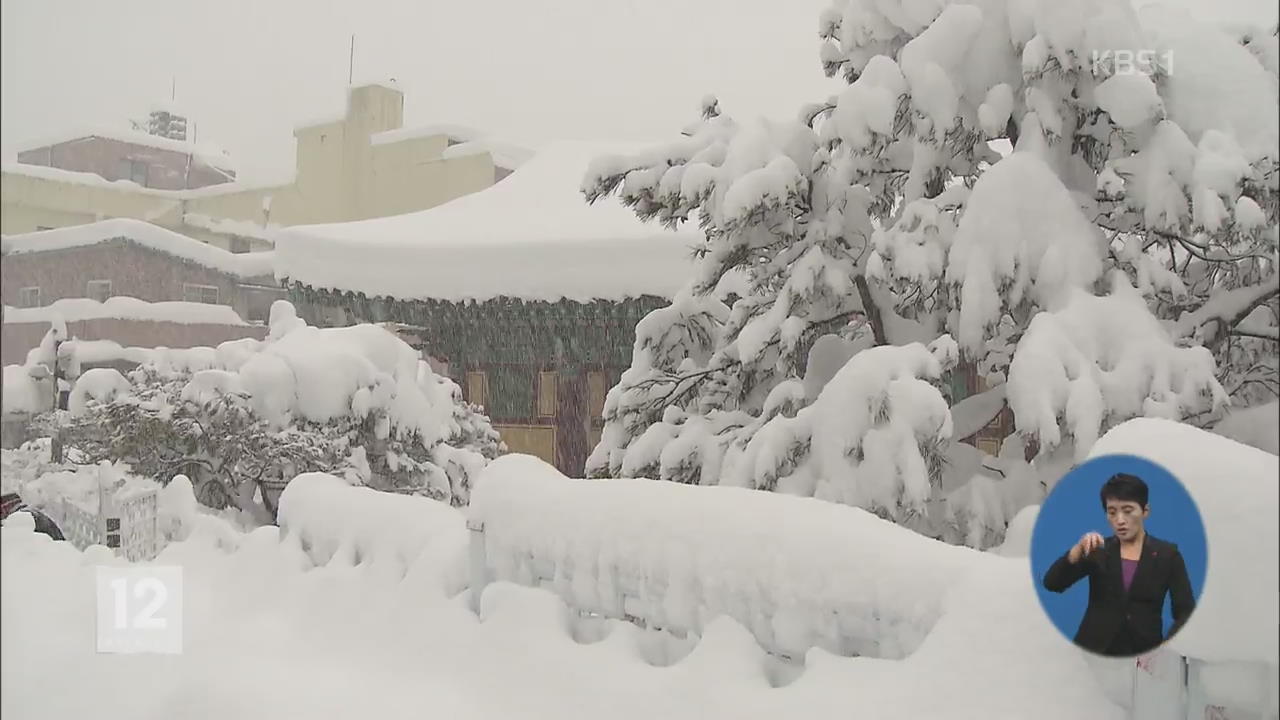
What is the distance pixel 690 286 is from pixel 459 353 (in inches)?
20.5

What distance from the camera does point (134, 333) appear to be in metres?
2.11

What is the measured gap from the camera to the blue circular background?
970 millimetres

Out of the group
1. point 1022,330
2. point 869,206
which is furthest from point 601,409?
point 1022,330

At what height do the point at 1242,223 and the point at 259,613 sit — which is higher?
the point at 1242,223

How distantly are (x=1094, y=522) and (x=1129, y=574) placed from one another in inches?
2.4

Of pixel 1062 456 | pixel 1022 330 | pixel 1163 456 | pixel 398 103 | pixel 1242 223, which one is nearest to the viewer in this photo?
pixel 1163 456

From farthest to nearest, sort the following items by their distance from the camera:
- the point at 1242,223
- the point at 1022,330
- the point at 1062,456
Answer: the point at 1022,330 < the point at 1062,456 < the point at 1242,223

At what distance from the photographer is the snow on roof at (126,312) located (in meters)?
2.06

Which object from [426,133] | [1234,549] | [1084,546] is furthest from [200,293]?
[1234,549]

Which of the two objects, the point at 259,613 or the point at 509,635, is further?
the point at 259,613

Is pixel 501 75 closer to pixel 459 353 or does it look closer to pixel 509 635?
pixel 459 353

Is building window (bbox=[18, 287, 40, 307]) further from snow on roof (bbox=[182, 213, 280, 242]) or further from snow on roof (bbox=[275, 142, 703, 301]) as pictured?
snow on roof (bbox=[275, 142, 703, 301])

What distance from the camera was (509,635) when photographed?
1955mm

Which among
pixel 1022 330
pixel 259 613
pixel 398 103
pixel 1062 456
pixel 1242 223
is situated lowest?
pixel 259 613
